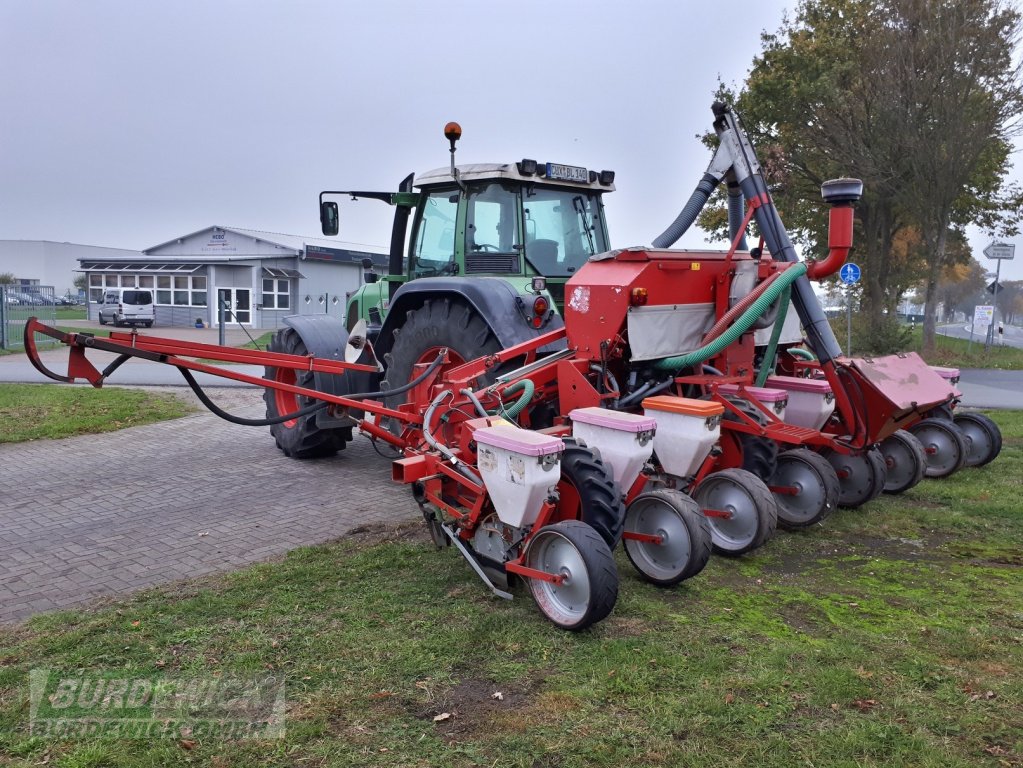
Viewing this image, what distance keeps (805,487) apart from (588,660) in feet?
7.85

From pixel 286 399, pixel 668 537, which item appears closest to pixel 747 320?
pixel 668 537

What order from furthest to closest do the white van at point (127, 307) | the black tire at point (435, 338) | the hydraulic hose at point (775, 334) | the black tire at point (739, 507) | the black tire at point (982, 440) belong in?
the white van at point (127, 307) < the black tire at point (982, 440) < the black tire at point (435, 338) < the hydraulic hose at point (775, 334) < the black tire at point (739, 507)

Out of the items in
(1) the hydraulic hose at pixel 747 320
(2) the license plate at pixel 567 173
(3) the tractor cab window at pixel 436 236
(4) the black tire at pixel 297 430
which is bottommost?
(4) the black tire at pixel 297 430

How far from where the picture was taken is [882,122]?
18.5m

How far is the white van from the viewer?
32.2 metres

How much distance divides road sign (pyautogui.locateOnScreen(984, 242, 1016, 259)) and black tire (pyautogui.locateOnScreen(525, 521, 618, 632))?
66.5ft

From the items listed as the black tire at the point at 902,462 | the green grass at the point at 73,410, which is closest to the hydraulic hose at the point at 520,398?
the black tire at the point at 902,462

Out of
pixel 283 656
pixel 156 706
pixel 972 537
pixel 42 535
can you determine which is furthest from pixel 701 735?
pixel 42 535

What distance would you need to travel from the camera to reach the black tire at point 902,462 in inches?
238

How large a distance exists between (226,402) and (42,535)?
257 inches

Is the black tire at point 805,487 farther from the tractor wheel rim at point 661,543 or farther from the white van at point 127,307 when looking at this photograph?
the white van at point 127,307

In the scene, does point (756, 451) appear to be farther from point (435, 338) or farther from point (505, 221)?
point (505, 221)

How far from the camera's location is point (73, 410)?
9.94 metres

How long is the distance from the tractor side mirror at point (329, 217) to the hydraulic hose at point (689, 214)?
289cm
